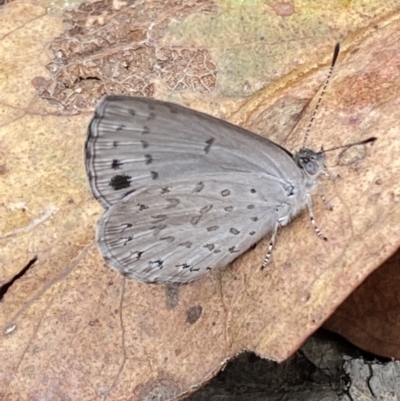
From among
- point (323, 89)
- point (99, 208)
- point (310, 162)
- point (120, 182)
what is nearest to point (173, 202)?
point (120, 182)

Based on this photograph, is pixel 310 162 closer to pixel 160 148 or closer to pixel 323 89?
pixel 323 89

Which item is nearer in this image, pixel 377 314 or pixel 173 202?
pixel 173 202

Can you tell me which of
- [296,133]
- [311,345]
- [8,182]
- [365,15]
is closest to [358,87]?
[296,133]

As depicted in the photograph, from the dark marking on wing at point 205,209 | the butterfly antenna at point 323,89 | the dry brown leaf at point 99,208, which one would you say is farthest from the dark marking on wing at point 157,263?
the butterfly antenna at point 323,89

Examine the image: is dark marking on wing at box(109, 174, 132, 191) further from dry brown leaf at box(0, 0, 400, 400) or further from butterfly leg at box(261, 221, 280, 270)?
butterfly leg at box(261, 221, 280, 270)

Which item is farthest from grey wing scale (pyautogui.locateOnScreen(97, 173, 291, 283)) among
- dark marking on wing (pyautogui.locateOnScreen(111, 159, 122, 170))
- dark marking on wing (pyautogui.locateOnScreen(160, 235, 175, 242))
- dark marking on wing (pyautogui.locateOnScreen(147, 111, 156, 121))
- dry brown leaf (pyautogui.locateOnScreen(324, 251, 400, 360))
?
dry brown leaf (pyautogui.locateOnScreen(324, 251, 400, 360))

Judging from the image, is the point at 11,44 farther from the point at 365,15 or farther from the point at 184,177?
the point at 365,15

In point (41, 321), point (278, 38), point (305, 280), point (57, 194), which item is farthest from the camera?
point (278, 38)
